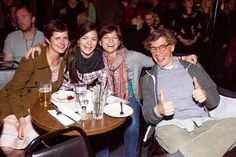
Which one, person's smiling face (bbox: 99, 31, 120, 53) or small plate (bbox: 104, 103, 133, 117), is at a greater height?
person's smiling face (bbox: 99, 31, 120, 53)

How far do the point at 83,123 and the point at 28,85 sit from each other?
0.77 metres

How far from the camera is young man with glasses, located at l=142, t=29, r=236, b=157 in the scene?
2285 millimetres

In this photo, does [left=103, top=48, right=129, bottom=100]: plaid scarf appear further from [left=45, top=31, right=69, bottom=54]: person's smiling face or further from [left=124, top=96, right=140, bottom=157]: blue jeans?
[left=45, top=31, right=69, bottom=54]: person's smiling face

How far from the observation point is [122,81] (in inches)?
114

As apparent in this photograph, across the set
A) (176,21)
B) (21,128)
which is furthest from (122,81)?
(176,21)

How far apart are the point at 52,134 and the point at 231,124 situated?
1374 millimetres

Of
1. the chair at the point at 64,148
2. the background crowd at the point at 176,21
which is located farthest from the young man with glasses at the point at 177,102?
the background crowd at the point at 176,21

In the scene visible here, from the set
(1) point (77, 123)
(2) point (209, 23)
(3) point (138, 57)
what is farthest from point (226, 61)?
(1) point (77, 123)

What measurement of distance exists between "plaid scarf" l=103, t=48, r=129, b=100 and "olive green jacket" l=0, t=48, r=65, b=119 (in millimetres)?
442

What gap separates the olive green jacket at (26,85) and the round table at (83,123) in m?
0.32

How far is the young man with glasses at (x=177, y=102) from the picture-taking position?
2.29m

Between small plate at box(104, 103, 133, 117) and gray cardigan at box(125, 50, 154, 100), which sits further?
gray cardigan at box(125, 50, 154, 100)

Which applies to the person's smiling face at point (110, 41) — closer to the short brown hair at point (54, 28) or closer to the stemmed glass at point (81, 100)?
the short brown hair at point (54, 28)

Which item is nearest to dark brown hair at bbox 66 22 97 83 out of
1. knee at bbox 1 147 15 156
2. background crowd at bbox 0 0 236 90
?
knee at bbox 1 147 15 156
